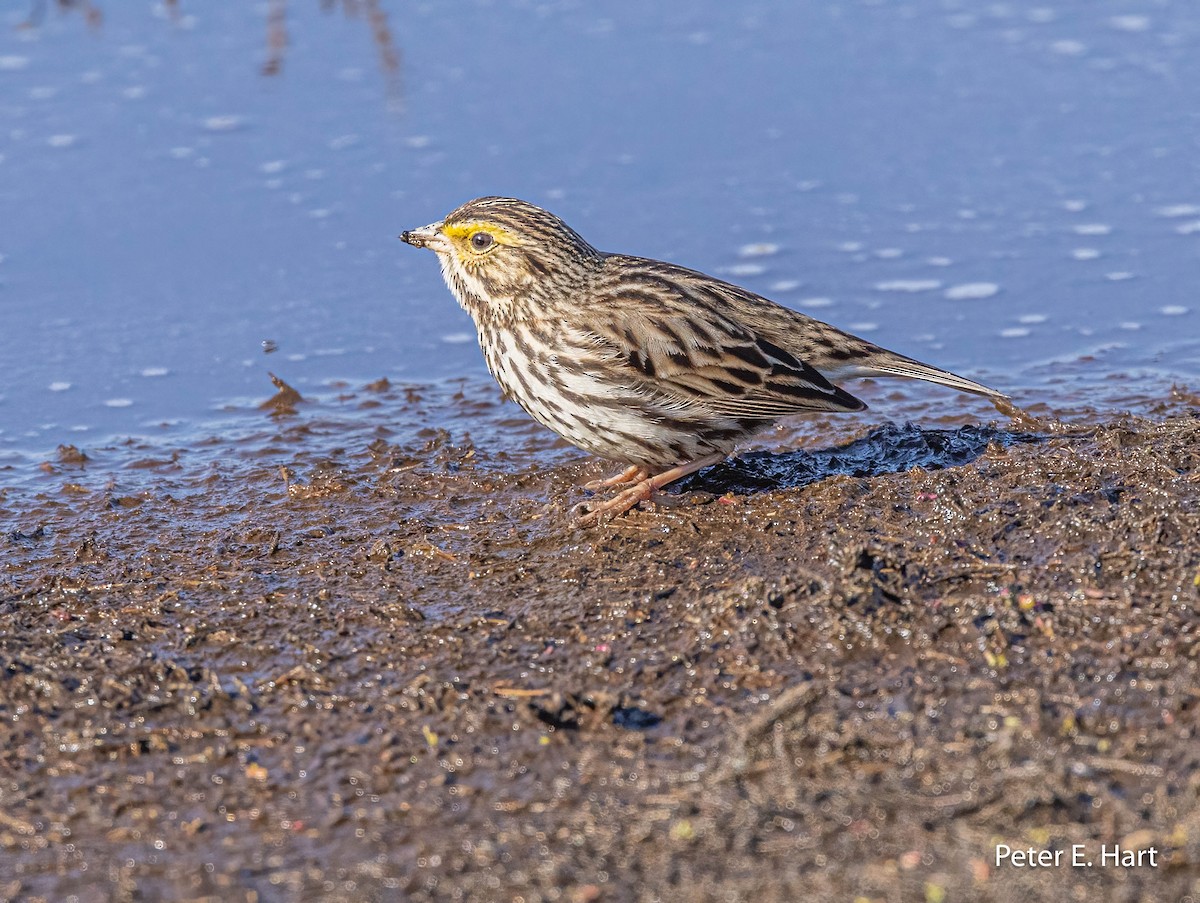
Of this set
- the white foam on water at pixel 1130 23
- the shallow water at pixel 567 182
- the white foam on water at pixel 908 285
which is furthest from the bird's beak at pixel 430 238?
the white foam on water at pixel 1130 23

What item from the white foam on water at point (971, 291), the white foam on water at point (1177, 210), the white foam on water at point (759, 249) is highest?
the white foam on water at point (1177, 210)

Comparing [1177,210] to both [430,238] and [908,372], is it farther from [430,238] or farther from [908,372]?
[430,238]

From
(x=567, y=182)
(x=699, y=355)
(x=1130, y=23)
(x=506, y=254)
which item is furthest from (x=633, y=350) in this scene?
(x=1130, y=23)

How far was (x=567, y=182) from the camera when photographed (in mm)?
12000

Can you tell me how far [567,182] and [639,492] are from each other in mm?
5339

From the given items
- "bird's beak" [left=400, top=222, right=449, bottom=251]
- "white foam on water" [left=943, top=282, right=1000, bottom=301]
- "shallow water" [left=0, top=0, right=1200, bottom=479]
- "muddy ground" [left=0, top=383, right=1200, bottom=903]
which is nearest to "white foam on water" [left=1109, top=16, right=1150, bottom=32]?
"shallow water" [left=0, top=0, right=1200, bottom=479]

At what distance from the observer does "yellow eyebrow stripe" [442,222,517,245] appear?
7676 millimetres

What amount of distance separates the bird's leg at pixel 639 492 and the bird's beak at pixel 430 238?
5.54 feet

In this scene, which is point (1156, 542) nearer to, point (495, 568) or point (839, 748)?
point (839, 748)

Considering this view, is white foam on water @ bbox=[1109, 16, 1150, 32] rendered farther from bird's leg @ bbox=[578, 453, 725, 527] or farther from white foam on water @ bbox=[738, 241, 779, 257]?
bird's leg @ bbox=[578, 453, 725, 527]

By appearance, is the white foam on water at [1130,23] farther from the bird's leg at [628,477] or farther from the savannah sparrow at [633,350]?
the bird's leg at [628,477]

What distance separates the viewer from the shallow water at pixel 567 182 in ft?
32.9

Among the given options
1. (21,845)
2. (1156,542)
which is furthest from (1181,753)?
(21,845)

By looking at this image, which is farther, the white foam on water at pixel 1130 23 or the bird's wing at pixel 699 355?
the white foam on water at pixel 1130 23
